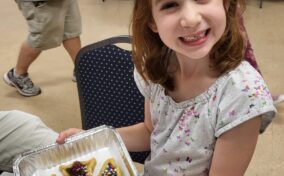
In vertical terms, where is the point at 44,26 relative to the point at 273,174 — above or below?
above

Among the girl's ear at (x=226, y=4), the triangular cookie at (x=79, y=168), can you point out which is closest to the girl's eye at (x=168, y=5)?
the girl's ear at (x=226, y=4)

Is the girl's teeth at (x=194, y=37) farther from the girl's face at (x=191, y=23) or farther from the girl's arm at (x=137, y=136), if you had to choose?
the girl's arm at (x=137, y=136)

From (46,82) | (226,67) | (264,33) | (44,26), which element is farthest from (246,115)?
(264,33)

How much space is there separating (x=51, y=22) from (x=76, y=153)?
3.89 ft

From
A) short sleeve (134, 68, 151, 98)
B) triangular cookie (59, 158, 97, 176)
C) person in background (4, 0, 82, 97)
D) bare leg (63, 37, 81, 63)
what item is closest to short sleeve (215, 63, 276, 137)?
short sleeve (134, 68, 151, 98)

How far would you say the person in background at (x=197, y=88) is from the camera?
81cm

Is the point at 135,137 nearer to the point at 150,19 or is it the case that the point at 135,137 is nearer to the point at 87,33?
the point at 150,19

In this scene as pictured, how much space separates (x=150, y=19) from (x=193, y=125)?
0.86 ft

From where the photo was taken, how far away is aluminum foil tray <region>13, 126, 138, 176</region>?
108 centimetres

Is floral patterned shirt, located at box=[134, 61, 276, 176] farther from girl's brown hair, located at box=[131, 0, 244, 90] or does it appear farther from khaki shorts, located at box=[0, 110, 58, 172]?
khaki shorts, located at box=[0, 110, 58, 172]

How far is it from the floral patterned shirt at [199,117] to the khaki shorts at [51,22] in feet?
3.91

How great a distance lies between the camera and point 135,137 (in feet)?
3.84

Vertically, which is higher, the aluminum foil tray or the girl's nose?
the girl's nose

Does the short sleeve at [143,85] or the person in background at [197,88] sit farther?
the short sleeve at [143,85]
